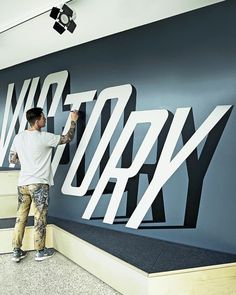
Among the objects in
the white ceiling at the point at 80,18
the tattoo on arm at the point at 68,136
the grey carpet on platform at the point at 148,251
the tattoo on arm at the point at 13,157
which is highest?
the white ceiling at the point at 80,18

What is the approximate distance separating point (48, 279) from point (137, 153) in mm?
1582

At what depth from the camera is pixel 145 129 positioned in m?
3.64

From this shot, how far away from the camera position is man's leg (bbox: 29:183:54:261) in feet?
12.0

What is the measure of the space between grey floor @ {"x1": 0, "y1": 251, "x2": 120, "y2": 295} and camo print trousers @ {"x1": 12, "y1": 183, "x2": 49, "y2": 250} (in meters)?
0.22

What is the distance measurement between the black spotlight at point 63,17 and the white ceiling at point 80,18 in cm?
7

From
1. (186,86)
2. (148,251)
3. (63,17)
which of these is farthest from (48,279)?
(63,17)

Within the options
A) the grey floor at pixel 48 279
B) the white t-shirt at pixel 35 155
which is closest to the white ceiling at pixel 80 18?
the white t-shirt at pixel 35 155

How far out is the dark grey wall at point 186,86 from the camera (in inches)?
121

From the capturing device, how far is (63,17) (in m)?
3.09

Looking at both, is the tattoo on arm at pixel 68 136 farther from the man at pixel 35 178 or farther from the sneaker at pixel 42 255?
the sneaker at pixel 42 255

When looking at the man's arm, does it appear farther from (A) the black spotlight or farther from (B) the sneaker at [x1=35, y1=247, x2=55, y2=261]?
(B) the sneaker at [x1=35, y1=247, x2=55, y2=261]

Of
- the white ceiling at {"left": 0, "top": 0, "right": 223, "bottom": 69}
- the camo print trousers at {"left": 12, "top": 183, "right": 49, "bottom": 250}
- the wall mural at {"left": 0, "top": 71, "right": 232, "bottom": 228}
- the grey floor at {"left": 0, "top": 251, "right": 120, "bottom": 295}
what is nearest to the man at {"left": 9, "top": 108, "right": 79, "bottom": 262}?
the camo print trousers at {"left": 12, "top": 183, "right": 49, "bottom": 250}

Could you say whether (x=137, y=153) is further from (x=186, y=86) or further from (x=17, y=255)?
(x=17, y=255)

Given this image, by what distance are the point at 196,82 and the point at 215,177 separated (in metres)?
0.94
